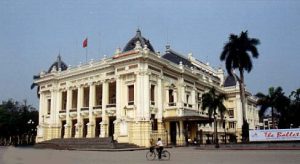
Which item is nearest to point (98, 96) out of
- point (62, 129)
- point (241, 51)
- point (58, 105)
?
point (58, 105)

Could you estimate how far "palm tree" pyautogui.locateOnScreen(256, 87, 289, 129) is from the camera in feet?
199

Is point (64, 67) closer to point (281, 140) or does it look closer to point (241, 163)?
point (281, 140)

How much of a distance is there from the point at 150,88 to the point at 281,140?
1842 centimetres

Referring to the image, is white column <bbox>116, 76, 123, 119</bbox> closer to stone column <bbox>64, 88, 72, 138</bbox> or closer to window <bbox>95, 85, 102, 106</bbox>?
window <bbox>95, 85, 102, 106</bbox>

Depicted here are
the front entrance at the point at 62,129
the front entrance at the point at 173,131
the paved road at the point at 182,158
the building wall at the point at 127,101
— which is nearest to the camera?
the paved road at the point at 182,158

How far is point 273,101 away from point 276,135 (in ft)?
89.1

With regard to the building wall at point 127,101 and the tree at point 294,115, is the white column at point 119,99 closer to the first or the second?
the building wall at point 127,101

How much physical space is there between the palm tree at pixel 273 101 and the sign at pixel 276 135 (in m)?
25.7

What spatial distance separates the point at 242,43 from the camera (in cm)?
4522

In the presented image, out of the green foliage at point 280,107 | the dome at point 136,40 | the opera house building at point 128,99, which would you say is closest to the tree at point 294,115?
the green foliage at point 280,107

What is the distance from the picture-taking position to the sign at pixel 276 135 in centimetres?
3441

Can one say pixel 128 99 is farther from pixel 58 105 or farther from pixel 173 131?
pixel 58 105

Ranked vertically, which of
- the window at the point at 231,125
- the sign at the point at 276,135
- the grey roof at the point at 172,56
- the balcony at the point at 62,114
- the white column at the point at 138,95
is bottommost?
the sign at the point at 276,135

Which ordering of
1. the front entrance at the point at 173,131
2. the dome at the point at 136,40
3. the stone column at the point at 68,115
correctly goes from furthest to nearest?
the stone column at the point at 68,115, the dome at the point at 136,40, the front entrance at the point at 173,131
